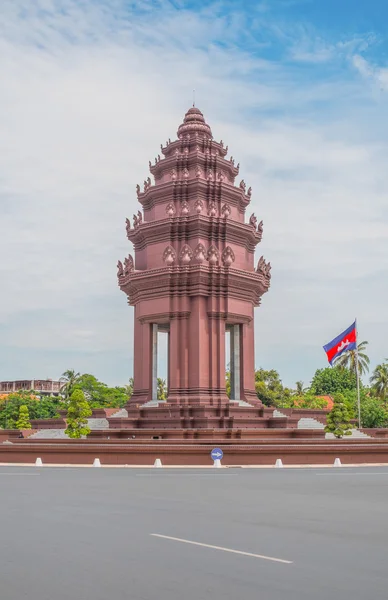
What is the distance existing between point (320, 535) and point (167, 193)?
37709mm

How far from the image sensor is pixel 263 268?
163ft

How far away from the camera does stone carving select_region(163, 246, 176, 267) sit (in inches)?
1735

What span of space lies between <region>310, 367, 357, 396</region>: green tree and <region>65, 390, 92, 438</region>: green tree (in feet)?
200

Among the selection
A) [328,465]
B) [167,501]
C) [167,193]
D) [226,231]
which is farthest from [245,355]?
[167,501]

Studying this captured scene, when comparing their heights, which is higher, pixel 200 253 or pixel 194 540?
pixel 200 253

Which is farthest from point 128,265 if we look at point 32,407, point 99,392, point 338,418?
point 99,392

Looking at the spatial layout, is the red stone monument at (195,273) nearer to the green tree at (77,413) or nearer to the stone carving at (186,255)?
the stone carving at (186,255)

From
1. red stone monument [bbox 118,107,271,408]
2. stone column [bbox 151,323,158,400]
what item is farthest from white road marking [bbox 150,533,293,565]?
stone column [bbox 151,323,158,400]

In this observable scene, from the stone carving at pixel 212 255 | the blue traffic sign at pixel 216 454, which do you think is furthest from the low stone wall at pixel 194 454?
the stone carving at pixel 212 255

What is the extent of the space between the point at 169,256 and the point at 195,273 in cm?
203

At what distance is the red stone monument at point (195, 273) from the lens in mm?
43406

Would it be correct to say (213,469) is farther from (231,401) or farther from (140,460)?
(231,401)

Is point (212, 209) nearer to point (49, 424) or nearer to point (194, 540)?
point (49, 424)

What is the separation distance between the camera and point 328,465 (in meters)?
31.1
